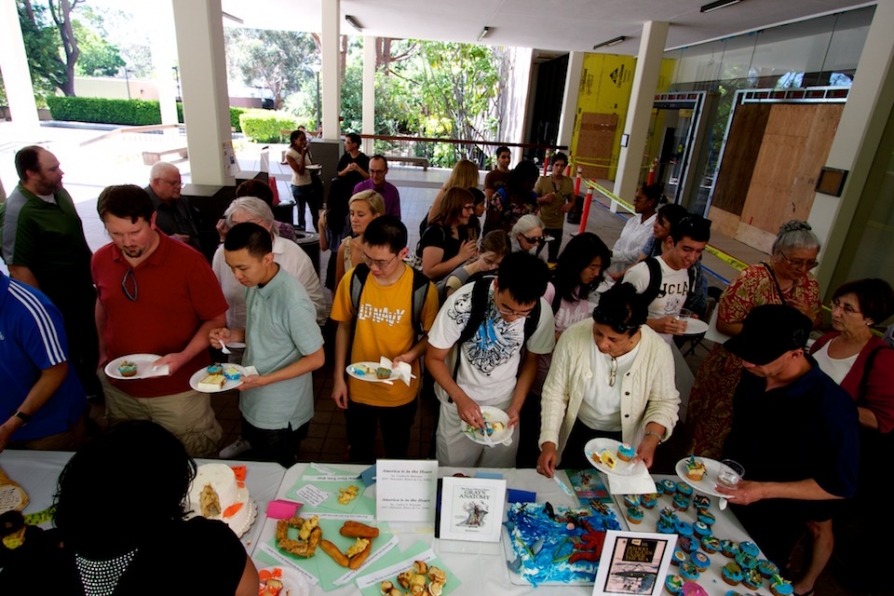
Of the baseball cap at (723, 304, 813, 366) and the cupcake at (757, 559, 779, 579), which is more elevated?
the baseball cap at (723, 304, 813, 366)

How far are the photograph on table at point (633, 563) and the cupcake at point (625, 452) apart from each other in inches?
16.6

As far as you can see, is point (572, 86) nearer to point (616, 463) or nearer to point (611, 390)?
point (611, 390)

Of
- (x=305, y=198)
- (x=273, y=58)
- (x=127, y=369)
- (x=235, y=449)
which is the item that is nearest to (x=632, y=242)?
(x=235, y=449)

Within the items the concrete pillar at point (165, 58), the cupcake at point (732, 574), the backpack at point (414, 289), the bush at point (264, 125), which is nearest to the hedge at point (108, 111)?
the bush at point (264, 125)

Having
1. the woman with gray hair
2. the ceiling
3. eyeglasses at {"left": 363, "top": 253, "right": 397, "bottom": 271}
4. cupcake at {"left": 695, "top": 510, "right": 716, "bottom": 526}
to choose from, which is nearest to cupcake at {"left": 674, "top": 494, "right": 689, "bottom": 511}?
cupcake at {"left": 695, "top": 510, "right": 716, "bottom": 526}

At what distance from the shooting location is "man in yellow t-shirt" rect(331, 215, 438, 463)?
86.6 inches

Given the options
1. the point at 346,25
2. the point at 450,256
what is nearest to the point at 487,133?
the point at 346,25

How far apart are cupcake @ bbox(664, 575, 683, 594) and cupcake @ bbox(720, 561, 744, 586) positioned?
169mm

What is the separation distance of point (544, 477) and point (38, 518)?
1.84 m

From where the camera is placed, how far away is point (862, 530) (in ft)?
9.60

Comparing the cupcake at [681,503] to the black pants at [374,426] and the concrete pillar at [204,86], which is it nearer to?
the black pants at [374,426]

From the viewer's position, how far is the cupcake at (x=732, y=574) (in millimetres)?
1628

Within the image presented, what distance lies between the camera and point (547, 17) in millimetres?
8422

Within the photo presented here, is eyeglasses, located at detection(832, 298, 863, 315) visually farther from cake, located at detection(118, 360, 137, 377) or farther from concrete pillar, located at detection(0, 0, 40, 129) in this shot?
concrete pillar, located at detection(0, 0, 40, 129)
